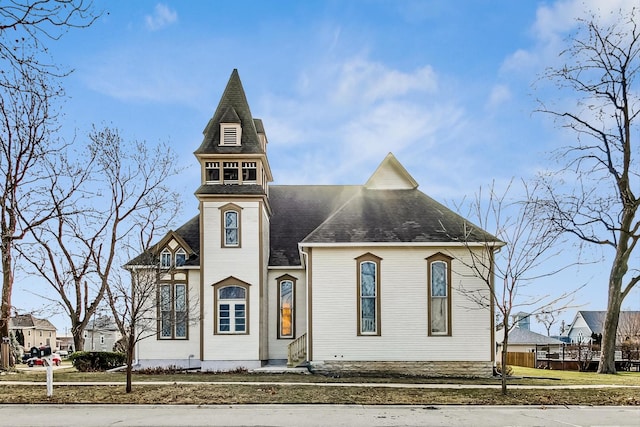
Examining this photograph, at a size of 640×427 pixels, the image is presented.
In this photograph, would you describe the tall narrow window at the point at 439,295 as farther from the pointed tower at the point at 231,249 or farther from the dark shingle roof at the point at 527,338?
the dark shingle roof at the point at 527,338

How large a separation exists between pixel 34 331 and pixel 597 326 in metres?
77.0

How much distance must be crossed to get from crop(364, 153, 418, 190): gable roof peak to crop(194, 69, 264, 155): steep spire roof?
217 inches

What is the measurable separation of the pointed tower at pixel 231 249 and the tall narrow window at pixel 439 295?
7.19 metres

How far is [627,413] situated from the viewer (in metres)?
15.3

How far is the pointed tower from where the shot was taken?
2652 cm

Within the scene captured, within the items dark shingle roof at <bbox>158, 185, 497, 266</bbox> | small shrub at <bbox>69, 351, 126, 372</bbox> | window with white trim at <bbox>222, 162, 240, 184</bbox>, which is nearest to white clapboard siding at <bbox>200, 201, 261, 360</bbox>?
window with white trim at <bbox>222, 162, 240, 184</bbox>

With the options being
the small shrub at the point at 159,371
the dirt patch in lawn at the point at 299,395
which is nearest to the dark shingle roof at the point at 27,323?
the small shrub at the point at 159,371

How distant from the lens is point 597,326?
77062mm

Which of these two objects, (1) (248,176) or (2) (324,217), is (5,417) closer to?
(1) (248,176)

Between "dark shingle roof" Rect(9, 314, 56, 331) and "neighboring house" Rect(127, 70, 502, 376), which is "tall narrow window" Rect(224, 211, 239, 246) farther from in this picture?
"dark shingle roof" Rect(9, 314, 56, 331)

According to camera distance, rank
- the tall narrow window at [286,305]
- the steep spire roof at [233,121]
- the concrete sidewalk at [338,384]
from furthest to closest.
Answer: the tall narrow window at [286,305] → the steep spire roof at [233,121] → the concrete sidewalk at [338,384]

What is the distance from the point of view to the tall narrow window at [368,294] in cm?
2530

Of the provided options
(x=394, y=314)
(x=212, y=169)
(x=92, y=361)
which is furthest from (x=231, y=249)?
(x=92, y=361)

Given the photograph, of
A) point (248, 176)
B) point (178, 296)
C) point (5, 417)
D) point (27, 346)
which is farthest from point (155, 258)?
point (27, 346)
